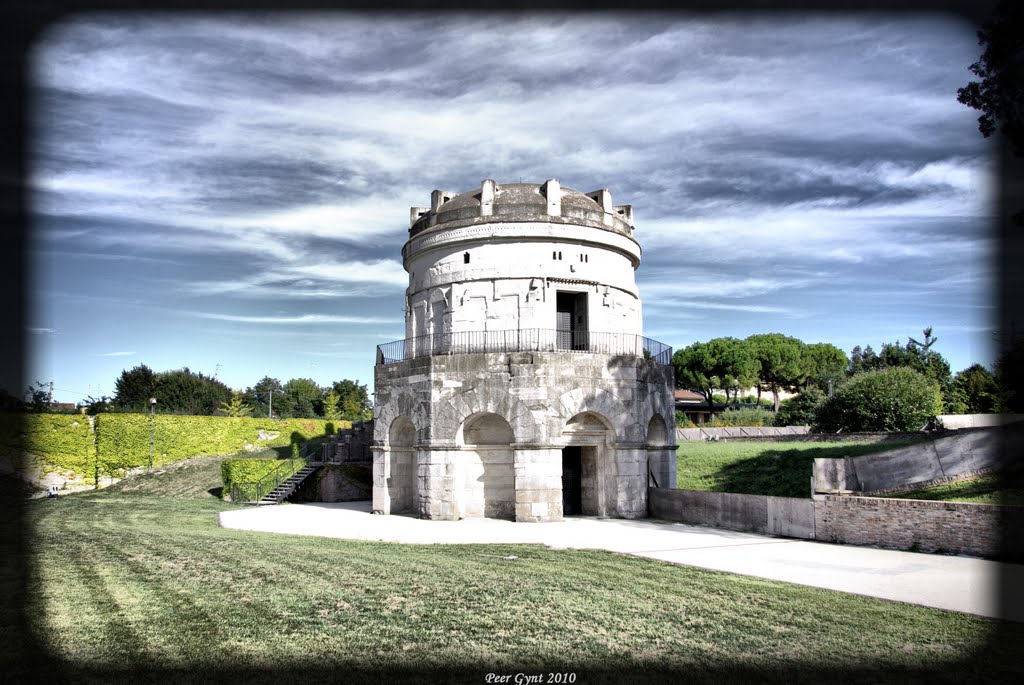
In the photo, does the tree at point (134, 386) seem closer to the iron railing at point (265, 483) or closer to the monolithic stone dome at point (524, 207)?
the iron railing at point (265, 483)

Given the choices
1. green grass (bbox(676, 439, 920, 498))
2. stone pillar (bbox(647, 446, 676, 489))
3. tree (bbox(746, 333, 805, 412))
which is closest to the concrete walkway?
stone pillar (bbox(647, 446, 676, 489))

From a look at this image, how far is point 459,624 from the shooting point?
890cm

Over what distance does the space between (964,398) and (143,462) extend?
44829 mm

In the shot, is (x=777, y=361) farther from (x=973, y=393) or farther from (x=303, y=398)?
(x=303, y=398)

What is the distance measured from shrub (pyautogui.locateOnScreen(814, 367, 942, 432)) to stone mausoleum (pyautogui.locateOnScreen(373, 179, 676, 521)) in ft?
57.4

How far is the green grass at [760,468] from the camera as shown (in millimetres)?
25497

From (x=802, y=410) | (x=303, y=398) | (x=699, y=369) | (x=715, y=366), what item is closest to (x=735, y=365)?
(x=715, y=366)

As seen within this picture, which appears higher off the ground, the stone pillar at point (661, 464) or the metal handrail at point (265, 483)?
the stone pillar at point (661, 464)

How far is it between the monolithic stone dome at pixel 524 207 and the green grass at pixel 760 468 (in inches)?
409

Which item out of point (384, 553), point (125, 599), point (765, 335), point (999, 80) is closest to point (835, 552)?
point (384, 553)

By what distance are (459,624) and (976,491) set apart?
14.1m

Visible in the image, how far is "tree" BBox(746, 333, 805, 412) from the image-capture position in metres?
78.6

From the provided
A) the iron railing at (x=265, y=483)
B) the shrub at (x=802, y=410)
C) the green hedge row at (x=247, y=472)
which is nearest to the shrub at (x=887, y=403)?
the shrub at (x=802, y=410)

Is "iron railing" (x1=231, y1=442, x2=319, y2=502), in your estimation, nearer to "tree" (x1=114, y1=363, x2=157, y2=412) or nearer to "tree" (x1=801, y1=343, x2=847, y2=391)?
"tree" (x1=114, y1=363, x2=157, y2=412)
